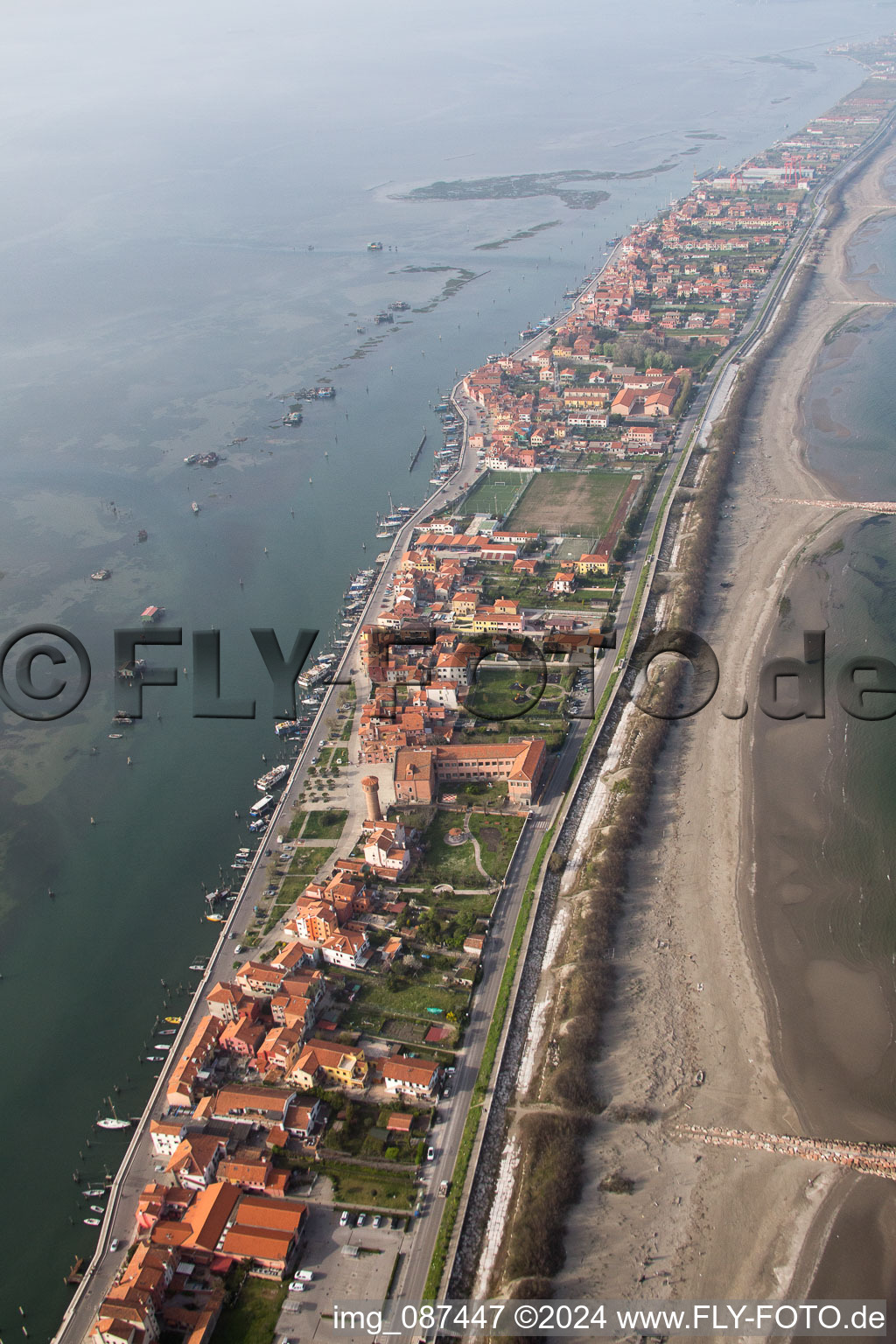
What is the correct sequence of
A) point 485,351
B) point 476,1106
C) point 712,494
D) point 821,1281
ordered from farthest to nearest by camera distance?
point 485,351 → point 712,494 → point 476,1106 → point 821,1281

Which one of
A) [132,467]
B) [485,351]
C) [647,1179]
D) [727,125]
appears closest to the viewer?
[647,1179]

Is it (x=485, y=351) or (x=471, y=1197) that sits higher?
(x=485, y=351)

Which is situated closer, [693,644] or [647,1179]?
[647,1179]

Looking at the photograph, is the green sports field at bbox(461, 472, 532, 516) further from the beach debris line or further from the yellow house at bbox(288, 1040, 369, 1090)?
the beach debris line

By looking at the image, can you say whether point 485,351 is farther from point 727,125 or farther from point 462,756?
point 727,125

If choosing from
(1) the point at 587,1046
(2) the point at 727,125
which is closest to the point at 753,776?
(1) the point at 587,1046

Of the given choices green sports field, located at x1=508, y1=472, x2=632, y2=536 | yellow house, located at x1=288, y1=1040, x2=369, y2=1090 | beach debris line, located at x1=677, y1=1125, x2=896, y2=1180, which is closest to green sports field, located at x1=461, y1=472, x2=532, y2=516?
green sports field, located at x1=508, y1=472, x2=632, y2=536

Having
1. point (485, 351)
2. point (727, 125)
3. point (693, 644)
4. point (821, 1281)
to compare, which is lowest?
point (821, 1281)
